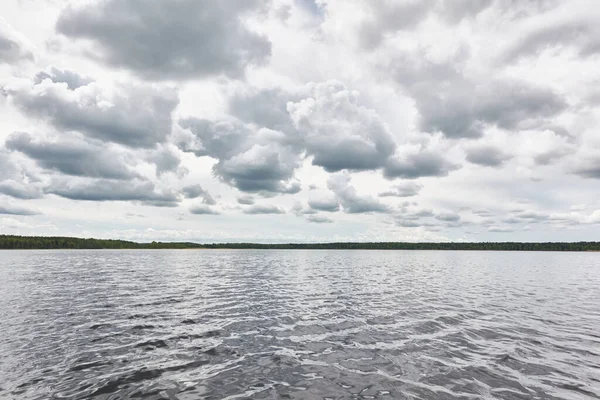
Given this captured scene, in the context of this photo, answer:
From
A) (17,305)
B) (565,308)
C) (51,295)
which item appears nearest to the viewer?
(17,305)

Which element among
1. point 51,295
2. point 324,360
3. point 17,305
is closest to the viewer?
point 324,360

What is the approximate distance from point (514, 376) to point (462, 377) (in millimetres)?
2468

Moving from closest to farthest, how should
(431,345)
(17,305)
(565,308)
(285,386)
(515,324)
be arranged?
(285,386) → (431,345) → (515,324) → (17,305) → (565,308)

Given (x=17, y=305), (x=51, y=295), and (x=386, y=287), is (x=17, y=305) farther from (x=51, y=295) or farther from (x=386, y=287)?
(x=386, y=287)

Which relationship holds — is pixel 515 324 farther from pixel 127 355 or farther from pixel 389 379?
pixel 127 355

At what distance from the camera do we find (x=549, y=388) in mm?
13266

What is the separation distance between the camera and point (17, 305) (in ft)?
95.3

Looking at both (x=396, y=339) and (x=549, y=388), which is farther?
(x=396, y=339)

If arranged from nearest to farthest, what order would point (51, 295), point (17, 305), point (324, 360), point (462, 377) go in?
point (462, 377) → point (324, 360) → point (17, 305) → point (51, 295)

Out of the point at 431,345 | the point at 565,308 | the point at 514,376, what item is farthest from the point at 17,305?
the point at 565,308

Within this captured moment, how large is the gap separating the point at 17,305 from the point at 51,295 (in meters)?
5.57

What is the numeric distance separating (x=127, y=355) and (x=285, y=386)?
8888mm

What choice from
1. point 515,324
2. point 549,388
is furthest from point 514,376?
point 515,324

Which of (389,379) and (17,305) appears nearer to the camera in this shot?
(389,379)
